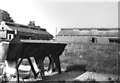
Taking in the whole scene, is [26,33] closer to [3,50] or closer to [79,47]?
[79,47]

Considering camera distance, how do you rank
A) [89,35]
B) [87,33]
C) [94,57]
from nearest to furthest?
[94,57]
[89,35]
[87,33]

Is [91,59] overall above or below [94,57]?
below

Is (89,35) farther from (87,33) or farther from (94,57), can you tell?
(94,57)

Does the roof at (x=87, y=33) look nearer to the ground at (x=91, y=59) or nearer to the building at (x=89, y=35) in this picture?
the building at (x=89, y=35)

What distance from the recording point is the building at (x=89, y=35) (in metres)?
30.3

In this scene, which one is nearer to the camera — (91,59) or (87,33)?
(91,59)

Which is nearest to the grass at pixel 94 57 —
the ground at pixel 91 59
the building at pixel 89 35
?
the ground at pixel 91 59

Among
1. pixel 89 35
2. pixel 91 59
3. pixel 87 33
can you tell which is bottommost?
pixel 91 59

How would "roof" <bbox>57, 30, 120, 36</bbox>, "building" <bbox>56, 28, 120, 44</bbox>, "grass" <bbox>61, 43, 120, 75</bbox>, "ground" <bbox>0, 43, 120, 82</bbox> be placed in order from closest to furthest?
1. "ground" <bbox>0, 43, 120, 82</bbox>
2. "grass" <bbox>61, 43, 120, 75</bbox>
3. "building" <bbox>56, 28, 120, 44</bbox>
4. "roof" <bbox>57, 30, 120, 36</bbox>

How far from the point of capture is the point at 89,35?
31797 millimetres

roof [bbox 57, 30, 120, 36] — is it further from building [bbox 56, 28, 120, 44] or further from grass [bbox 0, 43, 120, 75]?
grass [bbox 0, 43, 120, 75]

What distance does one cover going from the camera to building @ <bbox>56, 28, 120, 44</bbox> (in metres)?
30.3

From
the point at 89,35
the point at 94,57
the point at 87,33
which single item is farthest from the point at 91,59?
the point at 87,33

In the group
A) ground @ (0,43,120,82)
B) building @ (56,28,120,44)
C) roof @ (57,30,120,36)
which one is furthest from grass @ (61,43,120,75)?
roof @ (57,30,120,36)
